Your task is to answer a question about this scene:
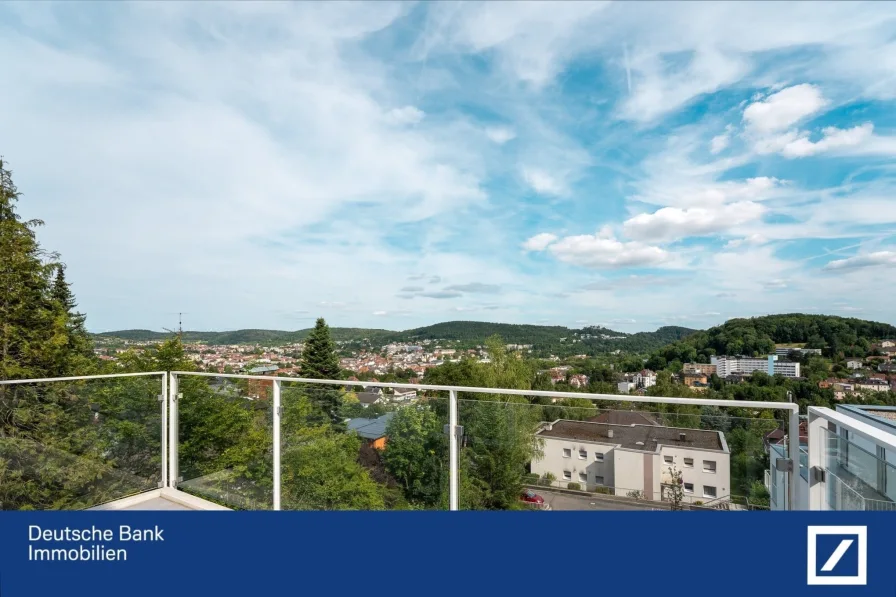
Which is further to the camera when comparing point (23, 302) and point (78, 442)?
point (23, 302)

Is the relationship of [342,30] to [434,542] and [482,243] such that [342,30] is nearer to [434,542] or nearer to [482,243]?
[434,542]

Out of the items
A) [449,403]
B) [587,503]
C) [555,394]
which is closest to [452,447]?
[449,403]

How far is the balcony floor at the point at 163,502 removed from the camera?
12.1 feet

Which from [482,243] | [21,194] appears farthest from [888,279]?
[21,194]

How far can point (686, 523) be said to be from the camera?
1973 mm

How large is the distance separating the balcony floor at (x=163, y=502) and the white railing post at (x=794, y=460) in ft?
11.9

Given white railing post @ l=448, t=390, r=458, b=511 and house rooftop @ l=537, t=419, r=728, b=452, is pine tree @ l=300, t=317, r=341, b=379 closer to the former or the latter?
white railing post @ l=448, t=390, r=458, b=511

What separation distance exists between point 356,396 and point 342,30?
750 cm

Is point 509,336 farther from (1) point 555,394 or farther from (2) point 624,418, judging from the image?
(2) point 624,418

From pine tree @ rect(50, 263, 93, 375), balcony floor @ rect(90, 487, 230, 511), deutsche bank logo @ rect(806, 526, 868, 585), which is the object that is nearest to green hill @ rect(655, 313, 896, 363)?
deutsche bank logo @ rect(806, 526, 868, 585)

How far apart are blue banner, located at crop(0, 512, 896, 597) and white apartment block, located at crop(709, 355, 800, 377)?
20383 millimetres

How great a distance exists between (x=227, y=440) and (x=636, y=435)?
3074 mm

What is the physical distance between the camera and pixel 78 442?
12.1 ft

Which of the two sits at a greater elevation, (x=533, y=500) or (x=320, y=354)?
(x=533, y=500)
